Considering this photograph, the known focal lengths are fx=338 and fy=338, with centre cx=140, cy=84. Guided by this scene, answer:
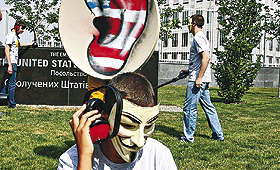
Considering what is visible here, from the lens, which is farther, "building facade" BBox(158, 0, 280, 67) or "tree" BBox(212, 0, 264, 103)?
"building facade" BBox(158, 0, 280, 67)

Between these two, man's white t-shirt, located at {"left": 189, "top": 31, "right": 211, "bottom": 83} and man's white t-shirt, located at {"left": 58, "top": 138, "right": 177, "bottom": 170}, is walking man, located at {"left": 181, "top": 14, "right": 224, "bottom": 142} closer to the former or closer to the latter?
man's white t-shirt, located at {"left": 189, "top": 31, "right": 211, "bottom": 83}

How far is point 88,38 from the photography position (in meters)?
2.88

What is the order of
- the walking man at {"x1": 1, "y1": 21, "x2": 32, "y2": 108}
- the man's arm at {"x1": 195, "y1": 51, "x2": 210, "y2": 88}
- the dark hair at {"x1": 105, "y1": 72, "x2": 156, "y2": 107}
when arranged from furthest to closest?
1. the walking man at {"x1": 1, "y1": 21, "x2": 32, "y2": 108}
2. the man's arm at {"x1": 195, "y1": 51, "x2": 210, "y2": 88}
3. the dark hair at {"x1": 105, "y1": 72, "x2": 156, "y2": 107}

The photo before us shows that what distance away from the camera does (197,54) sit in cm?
543

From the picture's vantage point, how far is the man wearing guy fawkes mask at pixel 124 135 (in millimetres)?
1685

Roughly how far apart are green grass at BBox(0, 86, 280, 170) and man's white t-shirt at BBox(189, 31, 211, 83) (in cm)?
107

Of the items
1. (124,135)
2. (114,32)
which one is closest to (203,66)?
(114,32)

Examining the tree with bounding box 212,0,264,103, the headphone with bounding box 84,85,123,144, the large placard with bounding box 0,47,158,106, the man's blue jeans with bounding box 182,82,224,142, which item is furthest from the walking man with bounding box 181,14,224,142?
the tree with bounding box 212,0,264,103

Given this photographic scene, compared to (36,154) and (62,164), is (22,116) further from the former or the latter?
(62,164)

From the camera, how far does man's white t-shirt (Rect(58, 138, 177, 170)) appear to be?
1775 mm

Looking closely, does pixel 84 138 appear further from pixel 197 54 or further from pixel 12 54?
pixel 12 54

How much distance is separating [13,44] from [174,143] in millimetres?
5270

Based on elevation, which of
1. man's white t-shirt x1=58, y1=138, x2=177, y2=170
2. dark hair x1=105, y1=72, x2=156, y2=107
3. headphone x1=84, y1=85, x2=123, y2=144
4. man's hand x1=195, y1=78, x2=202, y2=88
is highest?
dark hair x1=105, y1=72, x2=156, y2=107

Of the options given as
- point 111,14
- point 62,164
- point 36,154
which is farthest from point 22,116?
point 62,164
